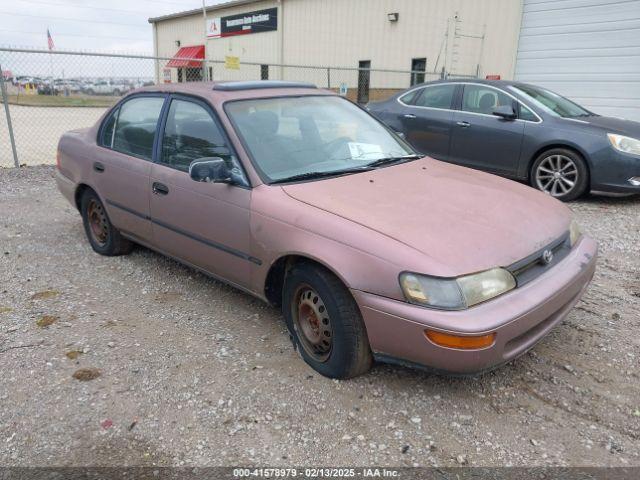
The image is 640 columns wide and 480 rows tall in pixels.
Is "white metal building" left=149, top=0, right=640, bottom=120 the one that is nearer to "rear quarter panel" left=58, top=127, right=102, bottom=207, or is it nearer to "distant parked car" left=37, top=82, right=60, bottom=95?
"distant parked car" left=37, top=82, right=60, bottom=95

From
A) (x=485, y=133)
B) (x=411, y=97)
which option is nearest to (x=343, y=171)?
(x=485, y=133)

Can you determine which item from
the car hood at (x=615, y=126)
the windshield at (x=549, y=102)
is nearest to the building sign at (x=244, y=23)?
the windshield at (x=549, y=102)

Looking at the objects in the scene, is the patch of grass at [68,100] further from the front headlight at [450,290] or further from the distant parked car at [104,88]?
the front headlight at [450,290]

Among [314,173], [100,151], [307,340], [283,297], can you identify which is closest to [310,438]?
[307,340]

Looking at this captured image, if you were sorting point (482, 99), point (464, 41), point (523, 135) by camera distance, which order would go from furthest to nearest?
point (464, 41) → point (482, 99) → point (523, 135)

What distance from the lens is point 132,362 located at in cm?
310

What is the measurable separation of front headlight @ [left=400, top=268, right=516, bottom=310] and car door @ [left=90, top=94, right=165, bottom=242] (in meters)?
2.34

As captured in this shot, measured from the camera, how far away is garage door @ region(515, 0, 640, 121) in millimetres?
11586

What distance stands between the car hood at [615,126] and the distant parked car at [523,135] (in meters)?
0.01

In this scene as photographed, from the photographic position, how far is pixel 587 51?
1227cm

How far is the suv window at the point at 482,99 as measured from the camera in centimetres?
713

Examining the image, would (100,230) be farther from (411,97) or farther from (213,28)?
(213,28)

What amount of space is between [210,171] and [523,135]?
5.06m

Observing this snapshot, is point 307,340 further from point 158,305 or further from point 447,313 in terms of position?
point 158,305
